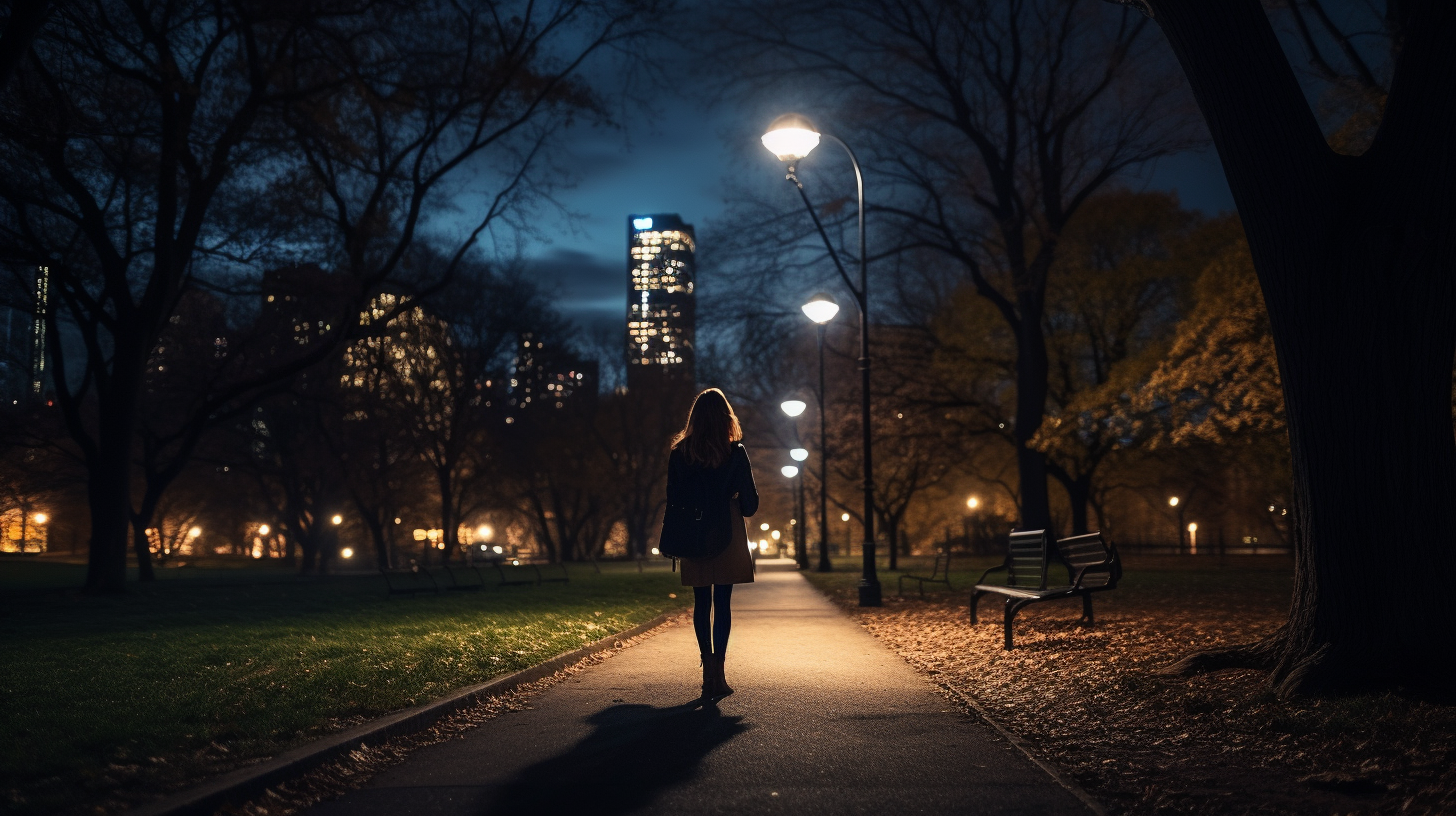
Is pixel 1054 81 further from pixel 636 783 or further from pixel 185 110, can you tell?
pixel 636 783

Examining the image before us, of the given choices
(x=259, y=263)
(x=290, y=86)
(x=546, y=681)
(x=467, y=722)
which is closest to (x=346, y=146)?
(x=290, y=86)

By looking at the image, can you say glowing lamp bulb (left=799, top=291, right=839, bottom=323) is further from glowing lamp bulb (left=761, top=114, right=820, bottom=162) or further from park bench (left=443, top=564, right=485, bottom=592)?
park bench (left=443, top=564, right=485, bottom=592)

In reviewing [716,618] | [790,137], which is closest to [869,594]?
[790,137]

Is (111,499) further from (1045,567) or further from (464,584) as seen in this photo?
(1045,567)

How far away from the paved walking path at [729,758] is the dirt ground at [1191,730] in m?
0.36

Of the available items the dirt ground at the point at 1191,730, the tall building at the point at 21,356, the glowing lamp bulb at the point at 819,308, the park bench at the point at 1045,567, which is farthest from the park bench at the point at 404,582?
the dirt ground at the point at 1191,730

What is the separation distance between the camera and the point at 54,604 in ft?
55.5

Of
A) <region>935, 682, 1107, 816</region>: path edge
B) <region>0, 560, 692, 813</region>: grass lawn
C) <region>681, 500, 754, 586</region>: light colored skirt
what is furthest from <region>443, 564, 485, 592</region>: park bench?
<region>935, 682, 1107, 816</region>: path edge

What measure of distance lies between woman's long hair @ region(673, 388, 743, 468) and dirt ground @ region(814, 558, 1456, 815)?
7.89 feet

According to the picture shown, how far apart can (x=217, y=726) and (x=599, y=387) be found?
4553 centimetres

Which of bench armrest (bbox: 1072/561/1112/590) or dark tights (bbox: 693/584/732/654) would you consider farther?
bench armrest (bbox: 1072/561/1112/590)

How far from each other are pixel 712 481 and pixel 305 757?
3.26m

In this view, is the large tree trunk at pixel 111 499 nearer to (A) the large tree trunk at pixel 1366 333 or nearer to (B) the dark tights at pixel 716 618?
(B) the dark tights at pixel 716 618

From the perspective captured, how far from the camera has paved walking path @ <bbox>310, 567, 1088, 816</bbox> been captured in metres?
4.70
